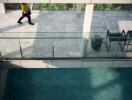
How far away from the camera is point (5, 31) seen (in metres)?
14.3

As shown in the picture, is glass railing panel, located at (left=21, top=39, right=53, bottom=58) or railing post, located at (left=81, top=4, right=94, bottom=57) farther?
glass railing panel, located at (left=21, top=39, right=53, bottom=58)

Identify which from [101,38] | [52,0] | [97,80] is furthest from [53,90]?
[52,0]

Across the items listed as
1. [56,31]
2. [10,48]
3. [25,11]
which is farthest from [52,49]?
[25,11]

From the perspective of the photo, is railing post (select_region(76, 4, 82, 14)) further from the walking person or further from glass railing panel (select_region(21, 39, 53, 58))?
glass railing panel (select_region(21, 39, 53, 58))

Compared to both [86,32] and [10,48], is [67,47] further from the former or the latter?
[10,48]

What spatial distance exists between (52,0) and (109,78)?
4.42m

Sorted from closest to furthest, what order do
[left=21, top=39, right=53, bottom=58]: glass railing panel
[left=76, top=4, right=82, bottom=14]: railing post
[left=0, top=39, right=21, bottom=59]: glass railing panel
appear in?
1. [left=0, top=39, right=21, bottom=59]: glass railing panel
2. [left=21, top=39, right=53, bottom=58]: glass railing panel
3. [left=76, top=4, right=82, bottom=14]: railing post

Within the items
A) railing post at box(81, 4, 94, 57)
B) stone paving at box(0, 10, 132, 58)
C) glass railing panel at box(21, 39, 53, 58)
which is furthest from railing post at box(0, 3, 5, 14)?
railing post at box(81, 4, 94, 57)

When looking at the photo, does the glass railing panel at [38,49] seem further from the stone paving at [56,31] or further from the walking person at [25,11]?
the walking person at [25,11]

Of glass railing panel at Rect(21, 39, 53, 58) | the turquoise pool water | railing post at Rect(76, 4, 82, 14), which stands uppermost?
railing post at Rect(76, 4, 82, 14)

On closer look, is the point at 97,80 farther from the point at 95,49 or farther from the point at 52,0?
the point at 52,0

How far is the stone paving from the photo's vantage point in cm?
1311

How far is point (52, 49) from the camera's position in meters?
13.1

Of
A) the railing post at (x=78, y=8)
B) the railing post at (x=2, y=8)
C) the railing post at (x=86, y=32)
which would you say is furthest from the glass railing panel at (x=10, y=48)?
the railing post at (x=78, y=8)
